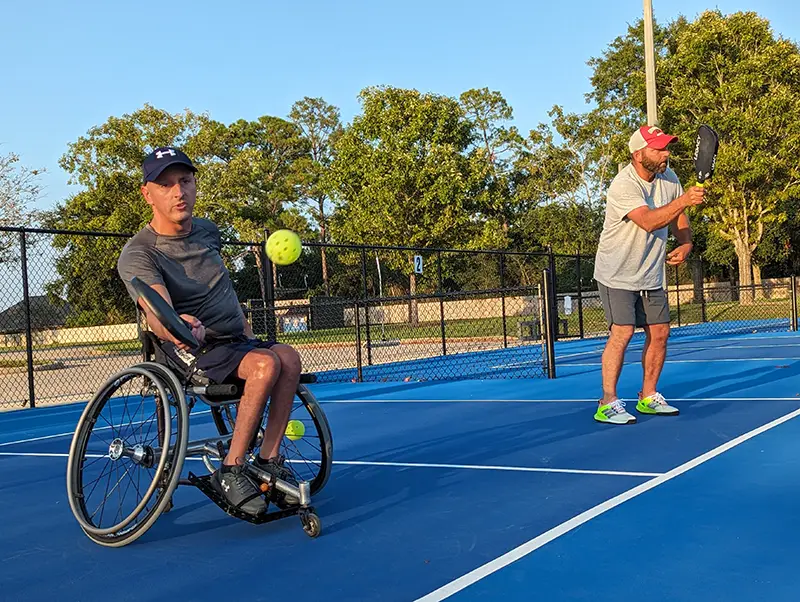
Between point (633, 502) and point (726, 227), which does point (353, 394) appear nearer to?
point (633, 502)

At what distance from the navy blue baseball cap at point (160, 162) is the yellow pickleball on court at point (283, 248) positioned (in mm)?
1089

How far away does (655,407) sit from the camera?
6031 millimetres

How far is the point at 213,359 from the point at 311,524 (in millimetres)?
771

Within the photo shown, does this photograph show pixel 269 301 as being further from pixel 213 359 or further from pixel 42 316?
pixel 213 359

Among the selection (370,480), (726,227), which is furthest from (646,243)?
(726,227)

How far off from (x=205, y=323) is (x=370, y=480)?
52.9 inches

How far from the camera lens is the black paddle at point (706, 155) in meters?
5.58

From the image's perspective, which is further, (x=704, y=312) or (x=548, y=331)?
(x=704, y=312)

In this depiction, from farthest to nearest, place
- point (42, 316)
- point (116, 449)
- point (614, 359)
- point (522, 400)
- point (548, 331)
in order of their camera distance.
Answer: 1. point (42, 316)
2. point (548, 331)
3. point (522, 400)
4. point (614, 359)
5. point (116, 449)

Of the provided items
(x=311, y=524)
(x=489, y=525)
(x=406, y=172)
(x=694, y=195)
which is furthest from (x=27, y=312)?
(x=406, y=172)

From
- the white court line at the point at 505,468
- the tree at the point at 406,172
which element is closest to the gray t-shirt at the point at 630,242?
the white court line at the point at 505,468

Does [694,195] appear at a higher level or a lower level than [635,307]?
higher

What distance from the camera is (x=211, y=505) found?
13.1 ft

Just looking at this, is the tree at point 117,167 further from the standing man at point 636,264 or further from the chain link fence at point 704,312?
the standing man at point 636,264
